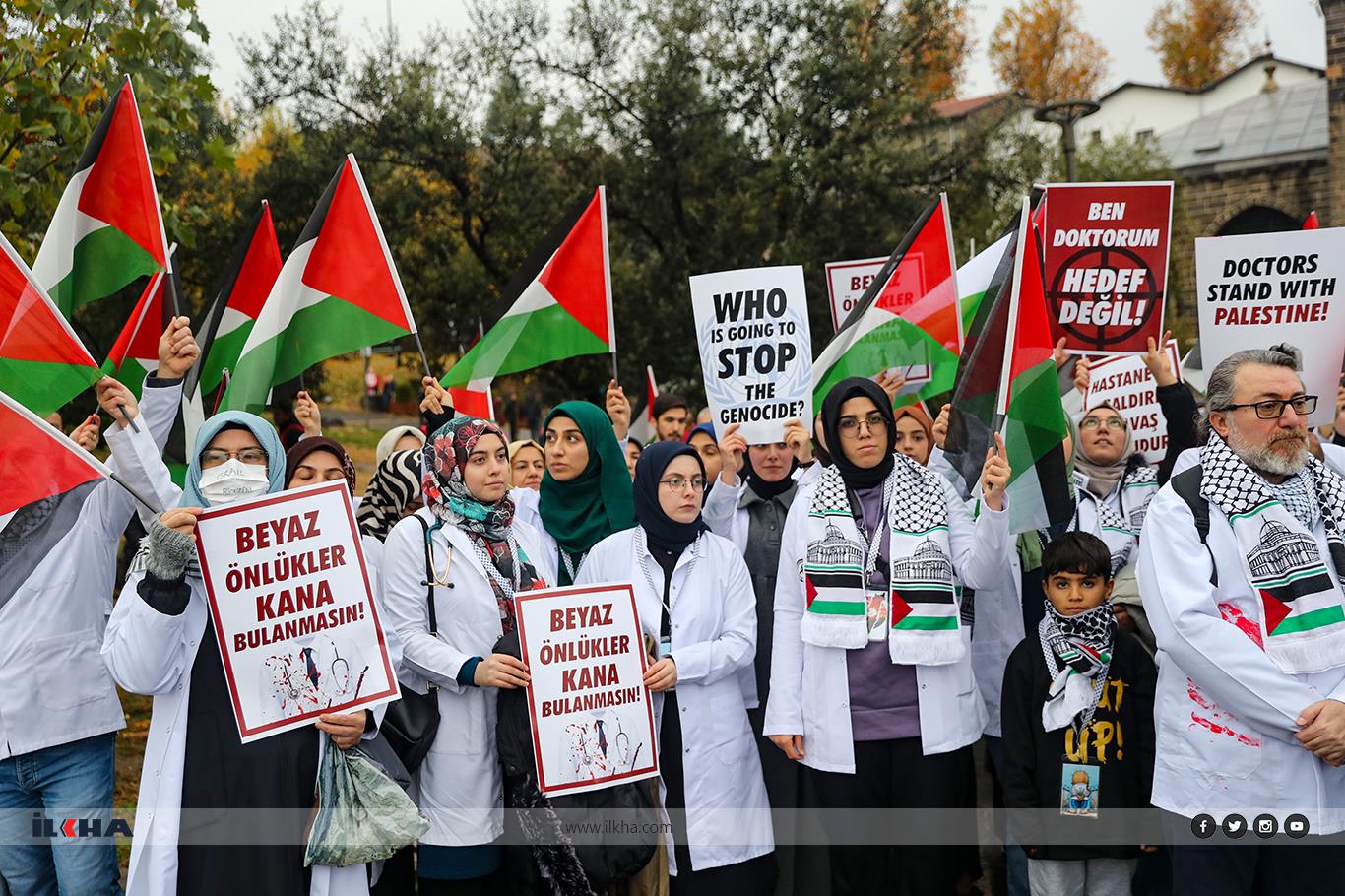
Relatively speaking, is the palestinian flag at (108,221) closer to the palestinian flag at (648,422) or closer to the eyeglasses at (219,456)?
the eyeglasses at (219,456)

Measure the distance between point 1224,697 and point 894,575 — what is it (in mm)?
1236

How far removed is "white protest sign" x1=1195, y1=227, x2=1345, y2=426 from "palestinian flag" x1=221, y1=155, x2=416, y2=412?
361 centimetres

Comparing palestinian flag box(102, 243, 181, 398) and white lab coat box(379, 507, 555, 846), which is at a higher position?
palestinian flag box(102, 243, 181, 398)

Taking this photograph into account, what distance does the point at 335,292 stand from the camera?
18.1ft

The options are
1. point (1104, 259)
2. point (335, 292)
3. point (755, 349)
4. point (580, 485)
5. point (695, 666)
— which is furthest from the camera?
point (1104, 259)

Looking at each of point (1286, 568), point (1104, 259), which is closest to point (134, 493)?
point (1286, 568)

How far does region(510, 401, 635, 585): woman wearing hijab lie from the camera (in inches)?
204

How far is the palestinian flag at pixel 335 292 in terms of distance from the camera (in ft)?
17.7

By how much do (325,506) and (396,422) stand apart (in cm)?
3202

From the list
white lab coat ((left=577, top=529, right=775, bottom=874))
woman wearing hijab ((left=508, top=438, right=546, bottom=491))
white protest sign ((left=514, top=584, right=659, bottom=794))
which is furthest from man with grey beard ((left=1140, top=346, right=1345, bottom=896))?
woman wearing hijab ((left=508, top=438, right=546, bottom=491))

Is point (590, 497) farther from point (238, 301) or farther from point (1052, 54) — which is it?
point (1052, 54)

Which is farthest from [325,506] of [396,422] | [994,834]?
[396,422]

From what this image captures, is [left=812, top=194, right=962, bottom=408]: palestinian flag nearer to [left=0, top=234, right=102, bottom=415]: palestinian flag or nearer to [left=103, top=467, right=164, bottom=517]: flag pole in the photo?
[left=103, top=467, right=164, bottom=517]: flag pole

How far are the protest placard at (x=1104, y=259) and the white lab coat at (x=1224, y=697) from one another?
210 centimetres
